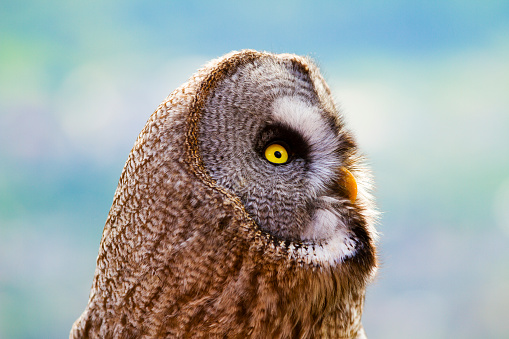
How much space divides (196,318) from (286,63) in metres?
0.60

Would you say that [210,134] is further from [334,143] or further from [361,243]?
[361,243]

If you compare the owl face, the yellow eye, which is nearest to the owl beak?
the owl face

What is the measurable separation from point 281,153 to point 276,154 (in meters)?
0.01

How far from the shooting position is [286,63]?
123 centimetres

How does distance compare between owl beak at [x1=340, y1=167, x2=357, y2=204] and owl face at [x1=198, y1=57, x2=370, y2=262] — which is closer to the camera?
owl face at [x1=198, y1=57, x2=370, y2=262]

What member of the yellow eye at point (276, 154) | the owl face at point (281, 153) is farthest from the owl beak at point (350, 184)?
the yellow eye at point (276, 154)

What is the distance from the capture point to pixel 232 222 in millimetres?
1045

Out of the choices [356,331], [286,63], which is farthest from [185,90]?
[356,331]

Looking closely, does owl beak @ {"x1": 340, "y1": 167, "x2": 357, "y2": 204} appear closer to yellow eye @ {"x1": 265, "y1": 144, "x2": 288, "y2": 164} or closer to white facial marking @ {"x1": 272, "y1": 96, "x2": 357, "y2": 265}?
white facial marking @ {"x1": 272, "y1": 96, "x2": 357, "y2": 265}

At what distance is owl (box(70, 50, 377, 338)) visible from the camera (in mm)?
1052

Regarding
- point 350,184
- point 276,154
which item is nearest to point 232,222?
point 276,154

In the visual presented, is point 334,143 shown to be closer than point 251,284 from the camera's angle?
No

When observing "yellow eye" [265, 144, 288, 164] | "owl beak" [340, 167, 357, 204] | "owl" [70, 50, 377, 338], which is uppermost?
"owl beak" [340, 167, 357, 204]

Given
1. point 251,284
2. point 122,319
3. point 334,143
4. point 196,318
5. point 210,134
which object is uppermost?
point 334,143
